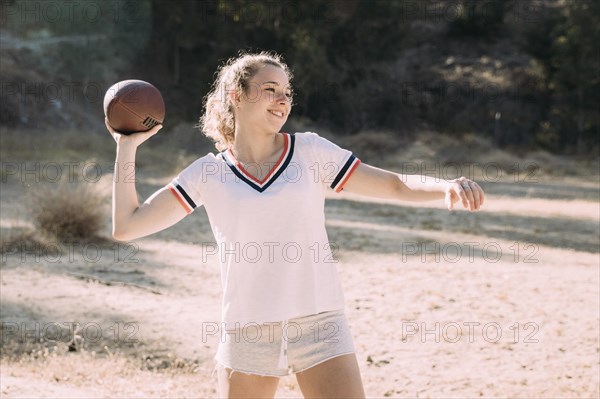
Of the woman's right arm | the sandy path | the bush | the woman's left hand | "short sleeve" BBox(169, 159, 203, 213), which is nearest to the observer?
the woman's left hand

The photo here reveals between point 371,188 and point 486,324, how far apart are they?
396 cm

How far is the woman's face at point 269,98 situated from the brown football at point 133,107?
361 millimetres

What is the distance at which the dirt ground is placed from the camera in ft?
17.4

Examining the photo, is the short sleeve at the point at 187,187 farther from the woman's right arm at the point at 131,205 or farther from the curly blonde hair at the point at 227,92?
the curly blonde hair at the point at 227,92

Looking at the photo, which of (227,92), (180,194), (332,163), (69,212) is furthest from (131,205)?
(69,212)

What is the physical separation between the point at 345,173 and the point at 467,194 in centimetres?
47

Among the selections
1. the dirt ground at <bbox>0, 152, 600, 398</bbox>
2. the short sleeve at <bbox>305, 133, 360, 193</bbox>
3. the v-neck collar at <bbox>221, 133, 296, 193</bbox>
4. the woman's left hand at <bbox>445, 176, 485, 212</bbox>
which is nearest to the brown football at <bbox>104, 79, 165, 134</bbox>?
the v-neck collar at <bbox>221, 133, 296, 193</bbox>

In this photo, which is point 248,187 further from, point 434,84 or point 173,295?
point 434,84

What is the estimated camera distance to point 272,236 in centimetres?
264

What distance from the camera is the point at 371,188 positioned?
2.89 metres

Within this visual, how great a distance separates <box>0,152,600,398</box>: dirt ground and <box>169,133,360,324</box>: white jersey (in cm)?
247

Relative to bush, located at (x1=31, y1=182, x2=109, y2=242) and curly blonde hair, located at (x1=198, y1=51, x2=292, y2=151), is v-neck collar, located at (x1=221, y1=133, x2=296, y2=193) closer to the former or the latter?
curly blonde hair, located at (x1=198, y1=51, x2=292, y2=151)

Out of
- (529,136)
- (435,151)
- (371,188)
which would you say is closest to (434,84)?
(529,136)

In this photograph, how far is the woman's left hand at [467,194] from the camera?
2.55 metres
